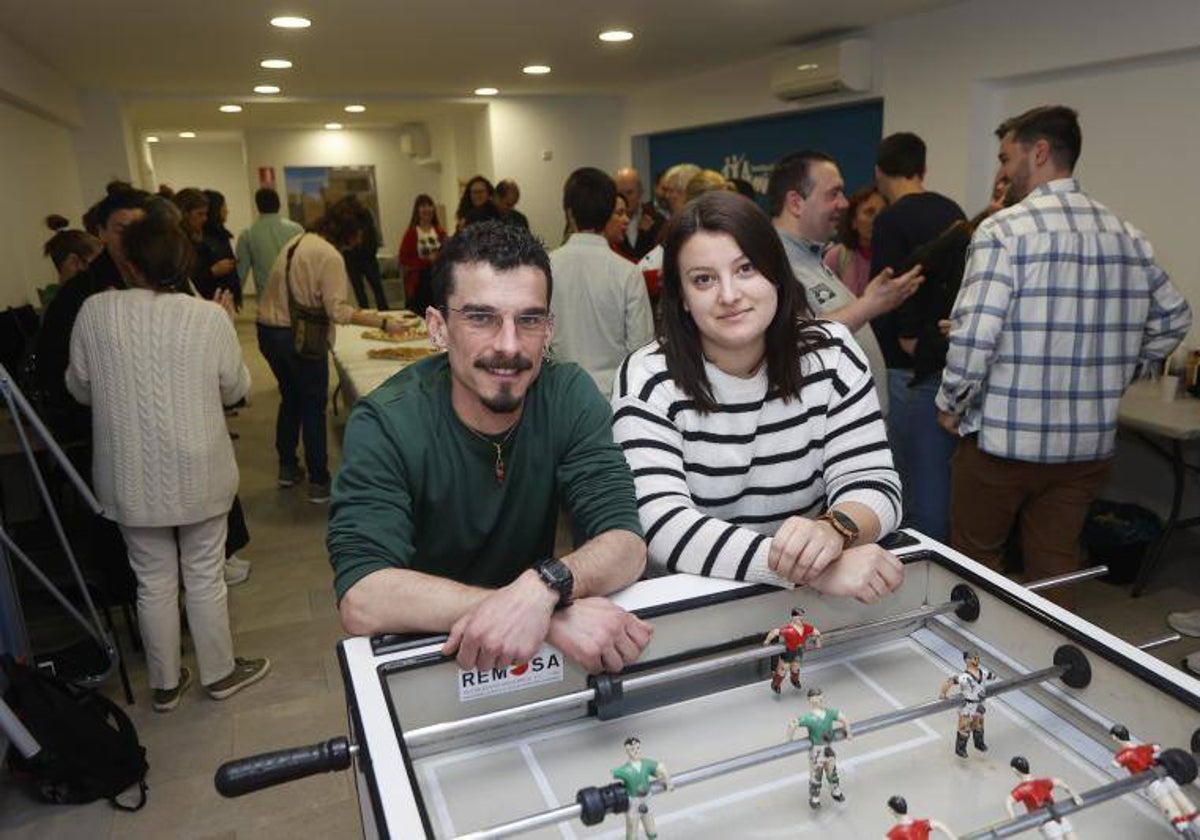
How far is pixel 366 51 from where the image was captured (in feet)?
17.9

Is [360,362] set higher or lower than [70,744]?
higher

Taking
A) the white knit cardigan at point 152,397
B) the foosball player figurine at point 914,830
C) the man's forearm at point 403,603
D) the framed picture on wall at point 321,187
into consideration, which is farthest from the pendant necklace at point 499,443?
the framed picture on wall at point 321,187

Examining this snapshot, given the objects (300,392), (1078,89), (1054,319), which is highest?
(1078,89)

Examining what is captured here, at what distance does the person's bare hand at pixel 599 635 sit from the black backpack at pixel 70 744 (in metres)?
1.85

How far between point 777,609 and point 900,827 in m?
0.49

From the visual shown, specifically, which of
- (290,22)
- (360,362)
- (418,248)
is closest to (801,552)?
(360,362)

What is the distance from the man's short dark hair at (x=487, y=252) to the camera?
4.56ft

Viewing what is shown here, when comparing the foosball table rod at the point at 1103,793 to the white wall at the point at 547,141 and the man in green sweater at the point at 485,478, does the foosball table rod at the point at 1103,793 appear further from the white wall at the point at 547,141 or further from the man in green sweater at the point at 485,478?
the white wall at the point at 547,141

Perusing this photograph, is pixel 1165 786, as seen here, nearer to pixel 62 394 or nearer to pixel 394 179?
pixel 62 394

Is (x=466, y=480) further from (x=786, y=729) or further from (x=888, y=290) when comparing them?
(x=888, y=290)

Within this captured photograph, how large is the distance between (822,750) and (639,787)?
0.21 meters

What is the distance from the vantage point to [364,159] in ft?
45.1

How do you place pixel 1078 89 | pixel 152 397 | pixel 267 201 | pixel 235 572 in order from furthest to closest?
pixel 267 201 < pixel 1078 89 < pixel 235 572 < pixel 152 397

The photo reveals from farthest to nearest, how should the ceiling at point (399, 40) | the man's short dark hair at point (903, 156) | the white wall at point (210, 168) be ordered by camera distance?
1. the white wall at point (210, 168)
2. the ceiling at point (399, 40)
3. the man's short dark hair at point (903, 156)
